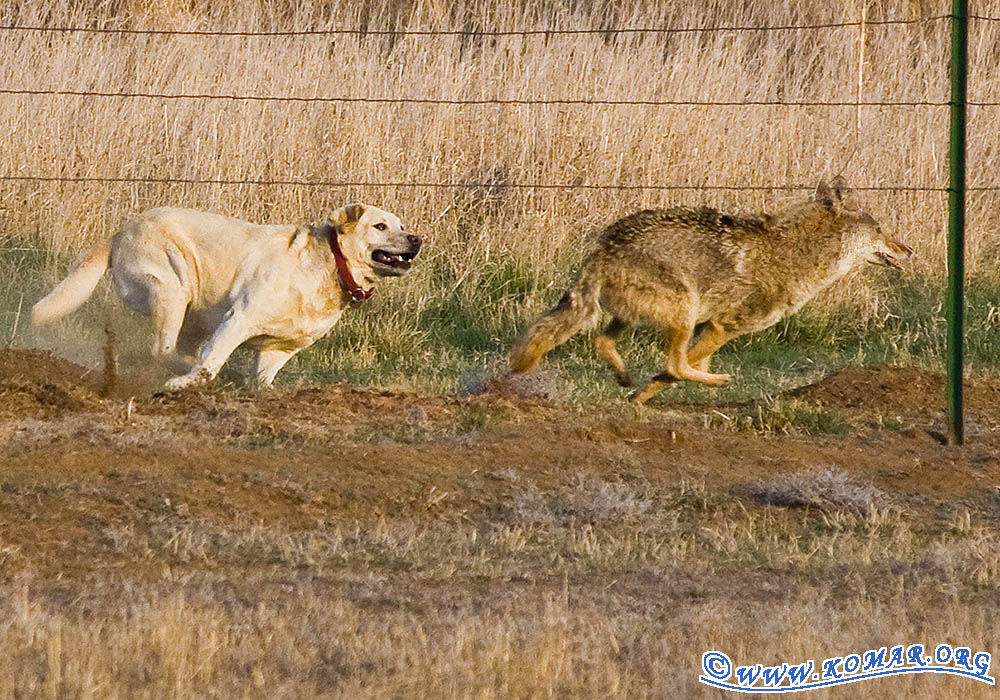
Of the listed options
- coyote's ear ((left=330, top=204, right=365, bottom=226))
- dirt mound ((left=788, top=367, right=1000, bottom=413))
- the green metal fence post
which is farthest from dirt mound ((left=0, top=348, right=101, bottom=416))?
the green metal fence post

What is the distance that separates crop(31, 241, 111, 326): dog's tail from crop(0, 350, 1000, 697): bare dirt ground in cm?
24

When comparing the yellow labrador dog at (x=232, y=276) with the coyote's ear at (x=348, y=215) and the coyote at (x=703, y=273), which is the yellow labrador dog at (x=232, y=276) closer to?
the coyote's ear at (x=348, y=215)

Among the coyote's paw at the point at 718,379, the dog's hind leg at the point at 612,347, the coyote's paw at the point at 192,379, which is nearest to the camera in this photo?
the coyote's paw at the point at 192,379

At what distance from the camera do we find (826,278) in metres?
9.17

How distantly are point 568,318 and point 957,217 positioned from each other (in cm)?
194

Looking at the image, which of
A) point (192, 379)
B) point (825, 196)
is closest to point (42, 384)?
point (192, 379)

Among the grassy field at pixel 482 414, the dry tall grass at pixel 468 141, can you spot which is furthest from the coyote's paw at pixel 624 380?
the dry tall grass at pixel 468 141

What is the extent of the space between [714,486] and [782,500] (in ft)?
1.08

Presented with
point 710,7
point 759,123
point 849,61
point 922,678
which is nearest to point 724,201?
point 759,123

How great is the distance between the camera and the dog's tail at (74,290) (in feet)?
29.7

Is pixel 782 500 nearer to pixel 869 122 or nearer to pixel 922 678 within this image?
pixel 922 678

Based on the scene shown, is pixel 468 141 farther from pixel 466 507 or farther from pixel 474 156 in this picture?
pixel 466 507

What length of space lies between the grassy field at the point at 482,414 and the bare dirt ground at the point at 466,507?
0.02 meters

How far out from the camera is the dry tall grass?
475 inches
